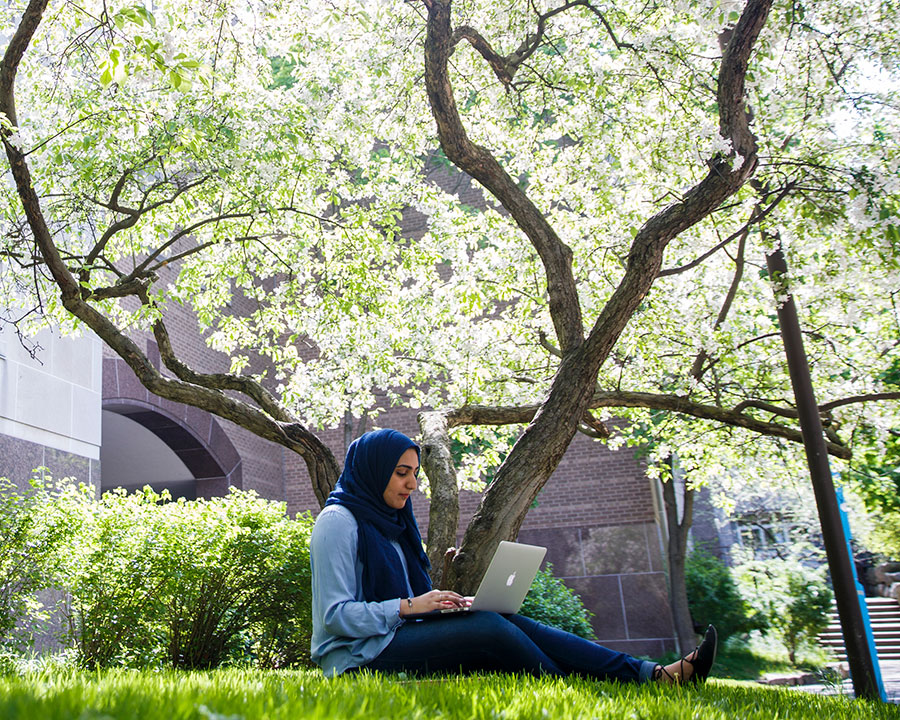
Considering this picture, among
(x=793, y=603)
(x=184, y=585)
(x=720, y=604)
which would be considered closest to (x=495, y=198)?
(x=184, y=585)

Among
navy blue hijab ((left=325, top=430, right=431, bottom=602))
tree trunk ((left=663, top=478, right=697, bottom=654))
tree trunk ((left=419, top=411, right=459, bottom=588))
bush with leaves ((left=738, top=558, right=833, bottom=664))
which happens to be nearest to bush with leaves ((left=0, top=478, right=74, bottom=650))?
tree trunk ((left=419, top=411, right=459, bottom=588))

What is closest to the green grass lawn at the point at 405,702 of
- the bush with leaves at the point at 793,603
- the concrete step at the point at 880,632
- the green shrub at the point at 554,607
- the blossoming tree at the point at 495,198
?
the blossoming tree at the point at 495,198

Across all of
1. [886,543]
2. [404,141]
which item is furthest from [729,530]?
[404,141]

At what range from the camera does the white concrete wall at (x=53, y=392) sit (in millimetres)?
9570

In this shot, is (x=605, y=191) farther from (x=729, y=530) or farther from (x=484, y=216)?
(x=729, y=530)

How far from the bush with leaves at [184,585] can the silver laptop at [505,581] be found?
3994 millimetres

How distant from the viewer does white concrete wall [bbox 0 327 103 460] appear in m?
9.57

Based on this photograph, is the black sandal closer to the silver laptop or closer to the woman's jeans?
the woman's jeans

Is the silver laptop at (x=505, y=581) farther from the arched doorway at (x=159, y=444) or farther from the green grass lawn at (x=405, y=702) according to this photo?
the arched doorway at (x=159, y=444)

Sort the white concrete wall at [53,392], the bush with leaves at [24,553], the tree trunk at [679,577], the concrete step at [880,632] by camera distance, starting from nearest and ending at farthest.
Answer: the bush with leaves at [24,553] → the white concrete wall at [53,392] → the tree trunk at [679,577] → the concrete step at [880,632]

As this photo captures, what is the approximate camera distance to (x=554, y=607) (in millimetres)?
11766

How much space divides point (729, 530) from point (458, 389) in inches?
871

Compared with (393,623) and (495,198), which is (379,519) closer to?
(393,623)

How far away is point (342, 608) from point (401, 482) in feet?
2.47
